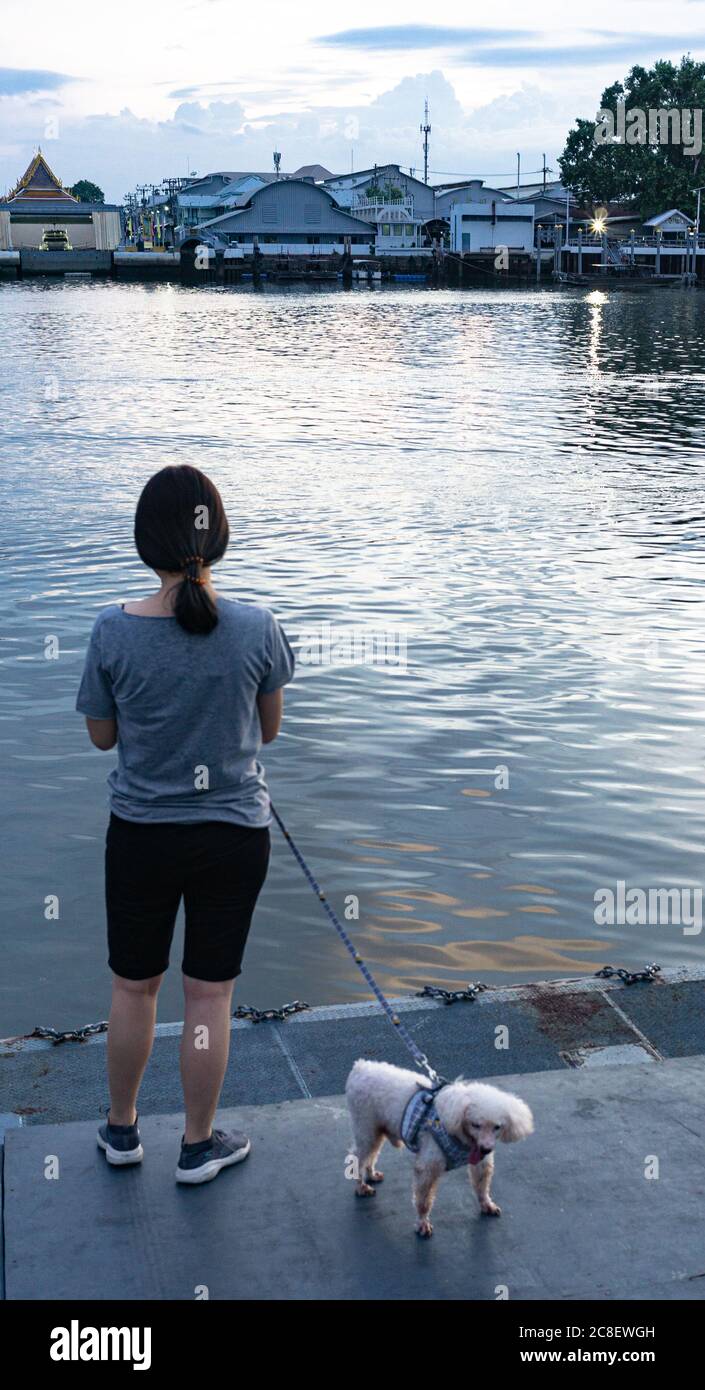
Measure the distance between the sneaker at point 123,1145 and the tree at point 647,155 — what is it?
12832 centimetres

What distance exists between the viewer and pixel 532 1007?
16.8ft

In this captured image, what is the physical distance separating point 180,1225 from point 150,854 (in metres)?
1.05

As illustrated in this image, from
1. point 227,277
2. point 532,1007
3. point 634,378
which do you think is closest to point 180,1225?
point 532,1007

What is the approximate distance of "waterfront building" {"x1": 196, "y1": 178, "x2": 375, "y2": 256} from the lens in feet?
421

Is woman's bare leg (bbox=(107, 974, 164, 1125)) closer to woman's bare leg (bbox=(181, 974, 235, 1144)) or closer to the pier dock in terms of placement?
woman's bare leg (bbox=(181, 974, 235, 1144))

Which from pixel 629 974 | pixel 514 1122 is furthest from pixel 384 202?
pixel 514 1122

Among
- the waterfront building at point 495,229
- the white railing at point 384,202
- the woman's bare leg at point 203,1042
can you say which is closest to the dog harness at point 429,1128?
the woman's bare leg at point 203,1042

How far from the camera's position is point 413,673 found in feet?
36.6

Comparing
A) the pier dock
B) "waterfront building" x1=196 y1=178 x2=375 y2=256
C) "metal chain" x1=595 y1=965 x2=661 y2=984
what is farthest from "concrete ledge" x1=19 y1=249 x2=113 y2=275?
the pier dock

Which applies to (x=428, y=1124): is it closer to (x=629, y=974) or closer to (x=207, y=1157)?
(x=207, y=1157)

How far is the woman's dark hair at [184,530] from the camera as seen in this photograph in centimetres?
331

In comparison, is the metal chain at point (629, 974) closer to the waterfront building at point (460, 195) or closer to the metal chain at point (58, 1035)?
the metal chain at point (58, 1035)

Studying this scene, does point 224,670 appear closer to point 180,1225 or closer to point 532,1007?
point 180,1225

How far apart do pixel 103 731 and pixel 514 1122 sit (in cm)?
148
